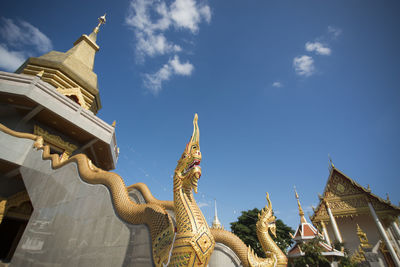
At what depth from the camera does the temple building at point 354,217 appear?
14.0m

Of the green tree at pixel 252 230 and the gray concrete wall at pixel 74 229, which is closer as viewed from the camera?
the gray concrete wall at pixel 74 229

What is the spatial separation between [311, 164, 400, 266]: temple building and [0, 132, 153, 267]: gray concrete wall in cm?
1550

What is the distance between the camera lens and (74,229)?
4.88 metres

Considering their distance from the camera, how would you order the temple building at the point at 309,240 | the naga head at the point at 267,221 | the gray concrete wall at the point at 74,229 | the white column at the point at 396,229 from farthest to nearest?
1. the white column at the point at 396,229
2. the temple building at the point at 309,240
3. the naga head at the point at 267,221
4. the gray concrete wall at the point at 74,229

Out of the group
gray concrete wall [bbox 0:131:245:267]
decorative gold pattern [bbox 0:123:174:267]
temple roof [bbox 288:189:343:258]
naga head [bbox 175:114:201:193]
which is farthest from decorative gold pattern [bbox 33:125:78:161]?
temple roof [bbox 288:189:343:258]

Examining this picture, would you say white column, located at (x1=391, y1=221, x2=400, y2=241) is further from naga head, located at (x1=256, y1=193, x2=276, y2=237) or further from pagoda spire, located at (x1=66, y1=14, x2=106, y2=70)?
→ pagoda spire, located at (x1=66, y1=14, x2=106, y2=70)

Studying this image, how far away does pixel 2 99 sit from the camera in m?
10.7

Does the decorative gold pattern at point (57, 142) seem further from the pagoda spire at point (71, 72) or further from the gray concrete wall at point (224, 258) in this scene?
the gray concrete wall at point (224, 258)

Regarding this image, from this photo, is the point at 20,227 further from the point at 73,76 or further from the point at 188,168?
the point at 188,168

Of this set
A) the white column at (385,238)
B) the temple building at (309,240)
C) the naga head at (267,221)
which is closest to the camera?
the naga head at (267,221)

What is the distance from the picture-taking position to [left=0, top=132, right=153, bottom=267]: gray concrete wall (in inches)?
150

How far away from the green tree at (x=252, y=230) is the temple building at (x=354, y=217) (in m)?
6.86

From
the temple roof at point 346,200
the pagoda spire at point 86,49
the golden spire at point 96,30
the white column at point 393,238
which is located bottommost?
the white column at point 393,238

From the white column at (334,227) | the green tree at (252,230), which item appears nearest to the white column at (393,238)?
the white column at (334,227)
